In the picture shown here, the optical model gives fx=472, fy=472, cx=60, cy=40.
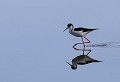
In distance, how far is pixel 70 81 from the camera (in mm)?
5680

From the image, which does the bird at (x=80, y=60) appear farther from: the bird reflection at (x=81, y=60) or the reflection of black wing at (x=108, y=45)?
the reflection of black wing at (x=108, y=45)

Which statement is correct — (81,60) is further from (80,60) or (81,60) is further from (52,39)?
(52,39)

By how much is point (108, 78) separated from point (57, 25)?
3744 mm

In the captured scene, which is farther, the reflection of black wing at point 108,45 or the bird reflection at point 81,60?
the reflection of black wing at point 108,45

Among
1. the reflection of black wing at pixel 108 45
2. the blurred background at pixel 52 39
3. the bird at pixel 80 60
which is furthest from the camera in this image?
the reflection of black wing at pixel 108 45

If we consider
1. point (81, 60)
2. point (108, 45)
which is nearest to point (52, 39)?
point (108, 45)

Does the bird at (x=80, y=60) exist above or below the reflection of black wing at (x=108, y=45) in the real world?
below

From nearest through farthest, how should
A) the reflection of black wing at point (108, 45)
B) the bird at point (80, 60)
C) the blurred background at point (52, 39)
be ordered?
the blurred background at point (52, 39), the bird at point (80, 60), the reflection of black wing at point (108, 45)

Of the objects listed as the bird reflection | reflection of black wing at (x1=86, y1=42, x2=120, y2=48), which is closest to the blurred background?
the bird reflection

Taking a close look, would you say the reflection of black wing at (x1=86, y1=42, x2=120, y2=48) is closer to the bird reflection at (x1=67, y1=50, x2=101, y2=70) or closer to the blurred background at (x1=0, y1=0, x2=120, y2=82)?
the blurred background at (x1=0, y1=0, x2=120, y2=82)

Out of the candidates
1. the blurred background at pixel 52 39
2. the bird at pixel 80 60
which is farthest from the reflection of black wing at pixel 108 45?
the bird at pixel 80 60

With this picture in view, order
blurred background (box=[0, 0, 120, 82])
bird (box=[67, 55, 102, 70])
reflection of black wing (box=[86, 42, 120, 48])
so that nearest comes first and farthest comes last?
1. blurred background (box=[0, 0, 120, 82])
2. bird (box=[67, 55, 102, 70])
3. reflection of black wing (box=[86, 42, 120, 48])

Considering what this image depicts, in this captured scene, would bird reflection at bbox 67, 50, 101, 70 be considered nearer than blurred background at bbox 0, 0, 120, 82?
No

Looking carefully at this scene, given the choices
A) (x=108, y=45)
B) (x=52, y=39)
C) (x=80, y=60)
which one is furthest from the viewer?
(x=52, y=39)
